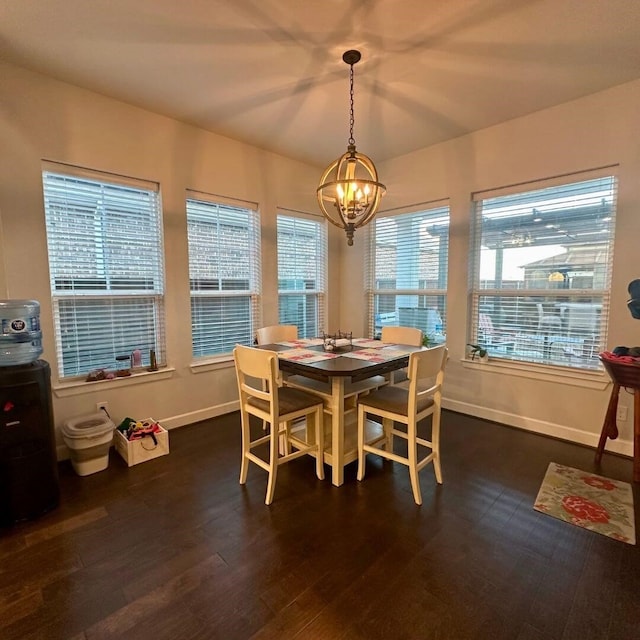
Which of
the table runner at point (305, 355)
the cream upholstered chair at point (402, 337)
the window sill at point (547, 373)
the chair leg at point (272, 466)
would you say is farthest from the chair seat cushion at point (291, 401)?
the window sill at point (547, 373)

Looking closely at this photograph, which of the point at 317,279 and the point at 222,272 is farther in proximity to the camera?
the point at 317,279

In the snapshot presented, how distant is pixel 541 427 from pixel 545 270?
1.44 meters

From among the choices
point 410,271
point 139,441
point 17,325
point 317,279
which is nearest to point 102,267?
point 17,325

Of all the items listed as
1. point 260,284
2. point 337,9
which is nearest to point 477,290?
point 260,284

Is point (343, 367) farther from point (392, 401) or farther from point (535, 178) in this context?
point (535, 178)

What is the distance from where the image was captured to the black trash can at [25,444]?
1.93m

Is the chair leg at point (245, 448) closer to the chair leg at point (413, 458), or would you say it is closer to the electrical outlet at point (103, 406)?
the chair leg at point (413, 458)

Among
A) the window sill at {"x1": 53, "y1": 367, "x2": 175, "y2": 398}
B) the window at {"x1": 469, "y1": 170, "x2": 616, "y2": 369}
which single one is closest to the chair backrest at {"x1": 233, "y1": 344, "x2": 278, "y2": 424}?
the window sill at {"x1": 53, "y1": 367, "x2": 175, "y2": 398}

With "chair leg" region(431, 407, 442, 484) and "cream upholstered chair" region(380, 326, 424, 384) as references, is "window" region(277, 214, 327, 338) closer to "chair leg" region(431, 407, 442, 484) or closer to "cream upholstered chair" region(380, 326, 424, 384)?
"cream upholstered chair" region(380, 326, 424, 384)

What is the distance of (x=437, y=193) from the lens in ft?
12.3

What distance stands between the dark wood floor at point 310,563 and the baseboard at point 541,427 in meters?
0.37

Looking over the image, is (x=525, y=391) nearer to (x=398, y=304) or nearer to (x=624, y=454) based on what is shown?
(x=624, y=454)

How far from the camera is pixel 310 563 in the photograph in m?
1.69

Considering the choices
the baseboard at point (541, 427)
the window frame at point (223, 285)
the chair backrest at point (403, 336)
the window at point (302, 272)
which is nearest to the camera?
the baseboard at point (541, 427)
